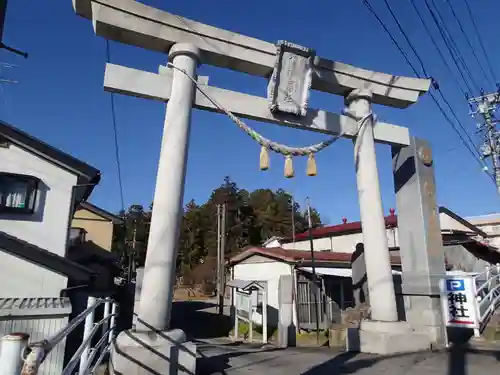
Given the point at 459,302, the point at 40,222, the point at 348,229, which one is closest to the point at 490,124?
the point at 348,229

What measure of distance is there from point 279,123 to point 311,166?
1.12 m

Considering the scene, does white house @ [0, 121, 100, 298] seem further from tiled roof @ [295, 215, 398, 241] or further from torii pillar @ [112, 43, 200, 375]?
tiled roof @ [295, 215, 398, 241]

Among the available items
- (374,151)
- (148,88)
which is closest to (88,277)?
(148,88)

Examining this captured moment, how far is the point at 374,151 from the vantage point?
25.6ft

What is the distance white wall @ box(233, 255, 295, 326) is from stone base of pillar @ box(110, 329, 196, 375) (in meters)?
11.9

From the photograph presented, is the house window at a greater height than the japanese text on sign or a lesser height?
greater

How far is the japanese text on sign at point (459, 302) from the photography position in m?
7.13

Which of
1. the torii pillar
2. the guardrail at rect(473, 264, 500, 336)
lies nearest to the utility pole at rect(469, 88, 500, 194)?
the guardrail at rect(473, 264, 500, 336)

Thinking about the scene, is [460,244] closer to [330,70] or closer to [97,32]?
[330,70]

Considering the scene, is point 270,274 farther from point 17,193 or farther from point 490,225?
point 490,225

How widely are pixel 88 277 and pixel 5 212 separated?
3.07m

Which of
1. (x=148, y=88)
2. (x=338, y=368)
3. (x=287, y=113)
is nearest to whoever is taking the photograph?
(x=338, y=368)

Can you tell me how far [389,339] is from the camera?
21.4 ft

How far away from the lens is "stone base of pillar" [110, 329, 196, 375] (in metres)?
4.76
